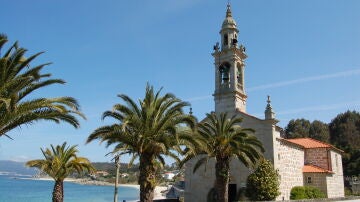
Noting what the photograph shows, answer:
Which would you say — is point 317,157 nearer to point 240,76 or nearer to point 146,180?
point 240,76

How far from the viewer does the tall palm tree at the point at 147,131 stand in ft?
64.7

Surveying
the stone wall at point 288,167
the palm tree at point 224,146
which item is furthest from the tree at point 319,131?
the palm tree at point 224,146

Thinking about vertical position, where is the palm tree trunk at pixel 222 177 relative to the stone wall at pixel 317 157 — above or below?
below

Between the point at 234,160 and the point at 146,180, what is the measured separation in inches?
698

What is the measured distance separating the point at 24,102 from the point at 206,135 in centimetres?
1574

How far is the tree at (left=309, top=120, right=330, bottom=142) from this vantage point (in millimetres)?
91850

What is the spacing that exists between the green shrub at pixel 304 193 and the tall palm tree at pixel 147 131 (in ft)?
66.6

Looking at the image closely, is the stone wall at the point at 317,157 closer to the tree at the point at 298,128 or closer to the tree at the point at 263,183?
the tree at the point at 263,183

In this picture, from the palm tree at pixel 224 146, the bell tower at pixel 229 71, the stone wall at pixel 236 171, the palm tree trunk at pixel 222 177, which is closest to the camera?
the palm tree at pixel 224 146

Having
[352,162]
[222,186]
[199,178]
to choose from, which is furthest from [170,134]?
[352,162]

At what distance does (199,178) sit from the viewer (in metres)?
38.5

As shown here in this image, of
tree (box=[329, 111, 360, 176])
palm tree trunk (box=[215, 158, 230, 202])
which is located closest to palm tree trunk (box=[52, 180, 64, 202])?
palm tree trunk (box=[215, 158, 230, 202])

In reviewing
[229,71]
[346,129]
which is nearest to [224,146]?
[229,71]

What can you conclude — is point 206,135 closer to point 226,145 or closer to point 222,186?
point 226,145
